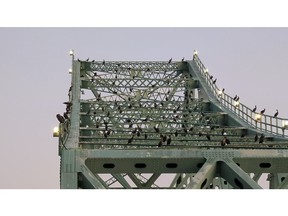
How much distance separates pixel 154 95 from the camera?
151 feet

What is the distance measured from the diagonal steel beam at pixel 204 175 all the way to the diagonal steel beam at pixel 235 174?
0.29 meters

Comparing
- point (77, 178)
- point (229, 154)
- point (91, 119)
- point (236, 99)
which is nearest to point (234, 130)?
point (236, 99)

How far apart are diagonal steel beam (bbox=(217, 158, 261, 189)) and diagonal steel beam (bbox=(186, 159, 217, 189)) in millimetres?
287

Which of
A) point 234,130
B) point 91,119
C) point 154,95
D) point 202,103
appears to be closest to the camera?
point 234,130

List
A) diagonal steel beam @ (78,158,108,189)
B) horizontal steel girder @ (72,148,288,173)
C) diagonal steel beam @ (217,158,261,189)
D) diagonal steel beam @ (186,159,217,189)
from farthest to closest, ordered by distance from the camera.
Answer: horizontal steel girder @ (72,148,288,173) < diagonal steel beam @ (217,158,261,189) < diagonal steel beam @ (186,159,217,189) < diagonal steel beam @ (78,158,108,189)

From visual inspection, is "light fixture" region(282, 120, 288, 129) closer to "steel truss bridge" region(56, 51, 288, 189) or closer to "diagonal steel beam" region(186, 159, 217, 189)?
"steel truss bridge" region(56, 51, 288, 189)

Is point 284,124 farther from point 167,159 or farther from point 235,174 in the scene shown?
point 167,159

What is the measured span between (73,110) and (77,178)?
575 inches

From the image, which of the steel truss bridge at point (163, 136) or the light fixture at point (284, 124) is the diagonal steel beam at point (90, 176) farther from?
the light fixture at point (284, 124)

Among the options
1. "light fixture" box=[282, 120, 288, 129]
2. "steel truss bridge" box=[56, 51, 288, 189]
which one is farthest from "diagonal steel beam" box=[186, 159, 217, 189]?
"light fixture" box=[282, 120, 288, 129]

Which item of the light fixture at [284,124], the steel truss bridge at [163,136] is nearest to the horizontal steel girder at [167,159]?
the steel truss bridge at [163,136]

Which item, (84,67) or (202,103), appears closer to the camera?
(202,103)

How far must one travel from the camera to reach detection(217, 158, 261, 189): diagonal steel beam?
17.9 m
